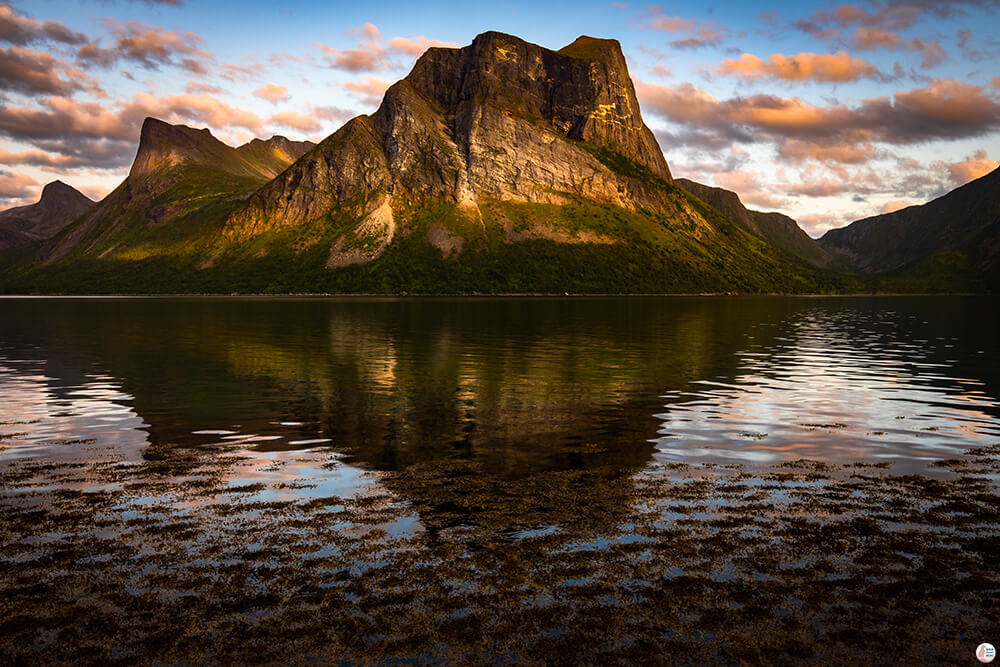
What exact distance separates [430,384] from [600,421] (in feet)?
53.8

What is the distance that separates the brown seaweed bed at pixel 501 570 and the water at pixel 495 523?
66 mm

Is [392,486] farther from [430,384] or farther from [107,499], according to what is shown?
[430,384]

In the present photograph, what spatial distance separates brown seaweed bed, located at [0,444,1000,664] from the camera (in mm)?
11500

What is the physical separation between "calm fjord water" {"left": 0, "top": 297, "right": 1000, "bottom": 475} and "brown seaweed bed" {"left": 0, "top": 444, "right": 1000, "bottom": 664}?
15.8ft

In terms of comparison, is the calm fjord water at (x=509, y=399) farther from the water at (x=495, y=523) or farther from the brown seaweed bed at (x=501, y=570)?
the brown seaweed bed at (x=501, y=570)

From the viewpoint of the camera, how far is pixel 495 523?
57.9 ft

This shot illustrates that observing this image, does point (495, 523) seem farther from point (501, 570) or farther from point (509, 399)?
point (509, 399)

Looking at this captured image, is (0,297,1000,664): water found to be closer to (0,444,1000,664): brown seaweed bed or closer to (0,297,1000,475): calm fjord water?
(0,444,1000,664): brown seaweed bed

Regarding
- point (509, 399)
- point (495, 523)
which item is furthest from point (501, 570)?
point (509, 399)

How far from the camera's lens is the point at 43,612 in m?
12.4

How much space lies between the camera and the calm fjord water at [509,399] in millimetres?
27500

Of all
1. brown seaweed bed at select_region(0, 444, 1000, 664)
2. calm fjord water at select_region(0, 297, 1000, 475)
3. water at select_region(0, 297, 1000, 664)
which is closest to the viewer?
brown seaweed bed at select_region(0, 444, 1000, 664)

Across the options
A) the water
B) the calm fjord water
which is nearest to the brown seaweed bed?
the water

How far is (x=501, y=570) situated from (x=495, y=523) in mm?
3209
